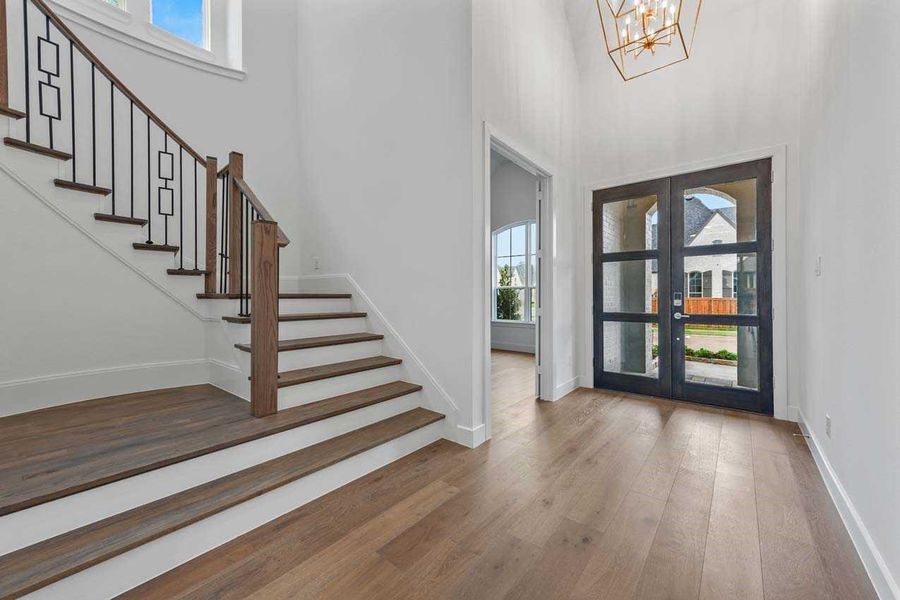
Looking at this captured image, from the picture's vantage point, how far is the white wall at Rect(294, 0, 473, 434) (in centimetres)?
268

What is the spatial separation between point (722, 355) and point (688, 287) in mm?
685

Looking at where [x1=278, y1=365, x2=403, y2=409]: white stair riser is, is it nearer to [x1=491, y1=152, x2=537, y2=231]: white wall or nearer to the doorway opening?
the doorway opening

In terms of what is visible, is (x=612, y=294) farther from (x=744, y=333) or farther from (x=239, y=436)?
(x=239, y=436)

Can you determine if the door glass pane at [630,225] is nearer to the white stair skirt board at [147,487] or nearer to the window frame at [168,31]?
the white stair skirt board at [147,487]

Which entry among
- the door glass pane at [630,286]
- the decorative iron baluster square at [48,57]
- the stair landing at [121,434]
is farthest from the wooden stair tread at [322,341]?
the decorative iron baluster square at [48,57]

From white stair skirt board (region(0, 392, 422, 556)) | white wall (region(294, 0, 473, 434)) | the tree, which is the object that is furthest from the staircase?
the tree

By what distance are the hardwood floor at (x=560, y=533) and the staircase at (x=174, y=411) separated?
18 cm

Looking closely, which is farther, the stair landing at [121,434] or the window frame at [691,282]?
the window frame at [691,282]

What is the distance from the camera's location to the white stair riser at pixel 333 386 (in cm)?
236

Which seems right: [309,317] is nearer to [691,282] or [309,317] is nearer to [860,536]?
[860,536]

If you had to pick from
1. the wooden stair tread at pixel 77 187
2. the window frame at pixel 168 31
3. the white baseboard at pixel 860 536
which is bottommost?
the white baseboard at pixel 860 536

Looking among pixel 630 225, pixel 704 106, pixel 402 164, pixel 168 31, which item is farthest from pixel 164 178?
pixel 704 106

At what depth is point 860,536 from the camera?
1547mm

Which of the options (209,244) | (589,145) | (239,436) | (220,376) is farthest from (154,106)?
(589,145)
